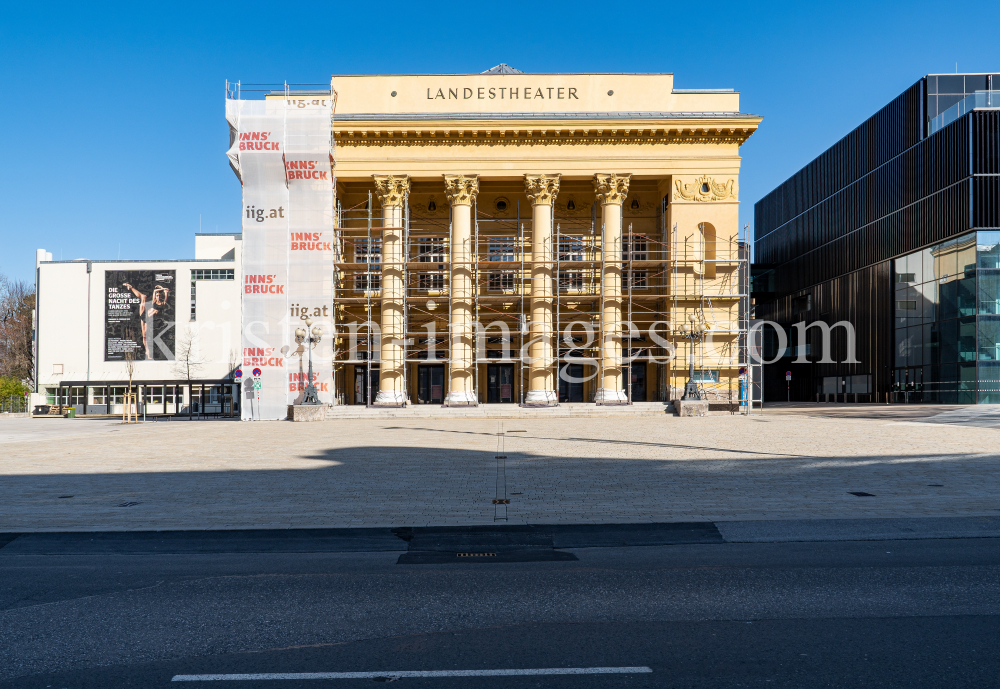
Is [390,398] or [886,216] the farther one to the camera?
[886,216]

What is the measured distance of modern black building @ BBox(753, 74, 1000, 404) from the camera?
153 feet

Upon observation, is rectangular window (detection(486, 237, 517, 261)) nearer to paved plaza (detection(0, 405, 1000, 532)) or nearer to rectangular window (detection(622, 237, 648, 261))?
rectangular window (detection(622, 237, 648, 261))

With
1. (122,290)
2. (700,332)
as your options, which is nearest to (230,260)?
(122,290)

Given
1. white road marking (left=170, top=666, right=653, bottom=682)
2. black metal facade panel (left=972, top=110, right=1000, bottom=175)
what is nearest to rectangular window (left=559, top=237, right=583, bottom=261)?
black metal facade panel (left=972, top=110, right=1000, bottom=175)

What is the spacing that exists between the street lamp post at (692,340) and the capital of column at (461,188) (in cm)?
1389

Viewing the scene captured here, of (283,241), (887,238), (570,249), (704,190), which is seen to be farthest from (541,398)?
(887,238)

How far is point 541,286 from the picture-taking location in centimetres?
3997

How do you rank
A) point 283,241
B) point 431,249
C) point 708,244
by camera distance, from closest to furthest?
point 283,241, point 708,244, point 431,249

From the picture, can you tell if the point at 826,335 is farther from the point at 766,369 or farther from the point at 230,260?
the point at 230,260

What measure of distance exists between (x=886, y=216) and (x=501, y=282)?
33693mm

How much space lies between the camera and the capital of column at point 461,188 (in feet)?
134

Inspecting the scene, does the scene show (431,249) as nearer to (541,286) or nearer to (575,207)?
(541,286)

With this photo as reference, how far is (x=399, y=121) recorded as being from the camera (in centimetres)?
3984

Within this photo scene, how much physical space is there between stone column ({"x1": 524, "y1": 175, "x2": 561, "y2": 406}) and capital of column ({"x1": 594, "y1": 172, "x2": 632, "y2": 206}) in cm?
231
